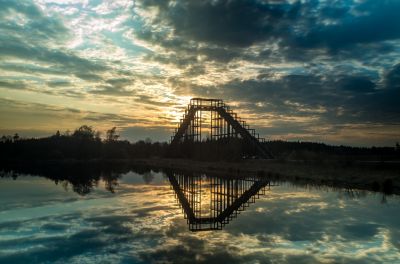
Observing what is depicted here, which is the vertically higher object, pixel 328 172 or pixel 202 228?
pixel 328 172

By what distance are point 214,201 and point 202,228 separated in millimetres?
9056

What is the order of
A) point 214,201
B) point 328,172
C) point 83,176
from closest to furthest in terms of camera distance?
1. point 214,201
2. point 328,172
3. point 83,176

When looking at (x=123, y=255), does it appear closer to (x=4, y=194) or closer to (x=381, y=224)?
(x=381, y=224)

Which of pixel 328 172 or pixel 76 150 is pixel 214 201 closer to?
pixel 328 172

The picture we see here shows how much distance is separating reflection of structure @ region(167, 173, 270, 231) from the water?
104 mm

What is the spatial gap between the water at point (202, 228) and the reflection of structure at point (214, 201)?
10 centimetres

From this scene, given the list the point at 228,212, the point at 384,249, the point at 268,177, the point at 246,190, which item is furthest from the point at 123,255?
the point at 268,177

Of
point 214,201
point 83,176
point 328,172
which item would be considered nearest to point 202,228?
point 214,201

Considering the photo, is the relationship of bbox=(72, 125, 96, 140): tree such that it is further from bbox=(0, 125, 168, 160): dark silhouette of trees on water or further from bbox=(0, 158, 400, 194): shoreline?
bbox=(0, 158, 400, 194): shoreline

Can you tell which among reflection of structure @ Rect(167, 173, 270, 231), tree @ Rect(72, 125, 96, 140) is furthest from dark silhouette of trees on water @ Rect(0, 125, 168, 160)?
reflection of structure @ Rect(167, 173, 270, 231)

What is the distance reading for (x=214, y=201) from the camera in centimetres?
2562

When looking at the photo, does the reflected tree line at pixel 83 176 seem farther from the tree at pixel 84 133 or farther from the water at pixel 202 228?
the tree at pixel 84 133

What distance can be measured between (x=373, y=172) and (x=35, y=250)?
28.1 m

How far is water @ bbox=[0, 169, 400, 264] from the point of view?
11.8m
